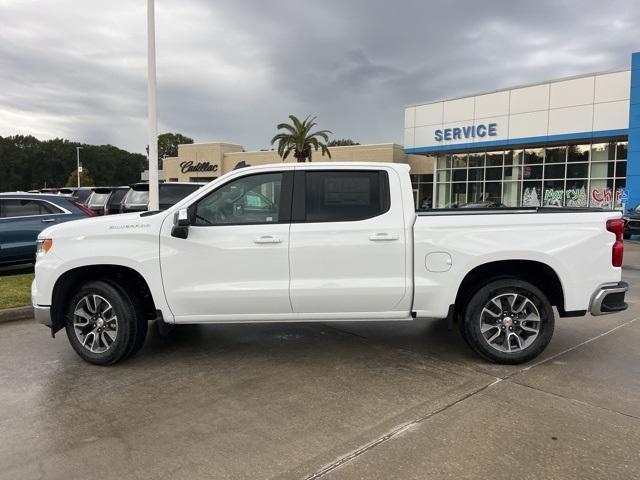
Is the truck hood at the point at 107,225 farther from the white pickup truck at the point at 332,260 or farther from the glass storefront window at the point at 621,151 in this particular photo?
the glass storefront window at the point at 621,151

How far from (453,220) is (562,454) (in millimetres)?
2209

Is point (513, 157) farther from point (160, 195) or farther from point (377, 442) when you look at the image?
point (377, 442)

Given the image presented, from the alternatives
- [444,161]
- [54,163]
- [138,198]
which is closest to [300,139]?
[444,161]

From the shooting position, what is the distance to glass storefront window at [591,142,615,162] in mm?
26566

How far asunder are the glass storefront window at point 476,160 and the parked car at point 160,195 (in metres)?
24.5

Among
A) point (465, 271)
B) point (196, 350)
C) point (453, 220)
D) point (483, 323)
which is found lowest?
point (196, 350)

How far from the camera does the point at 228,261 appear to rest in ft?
15.7

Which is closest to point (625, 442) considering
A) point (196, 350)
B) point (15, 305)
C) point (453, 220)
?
point (453, 220)

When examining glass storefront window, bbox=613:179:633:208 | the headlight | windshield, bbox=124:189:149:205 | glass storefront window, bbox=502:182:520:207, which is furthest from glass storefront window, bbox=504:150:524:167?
the headlight

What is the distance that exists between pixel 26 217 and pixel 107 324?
6.25 m

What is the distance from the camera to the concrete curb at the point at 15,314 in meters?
6.95

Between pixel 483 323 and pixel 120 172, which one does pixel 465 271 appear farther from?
pixel 120 172

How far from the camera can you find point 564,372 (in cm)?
480

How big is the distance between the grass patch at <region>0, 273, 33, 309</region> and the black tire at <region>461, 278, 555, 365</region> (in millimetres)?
6165
